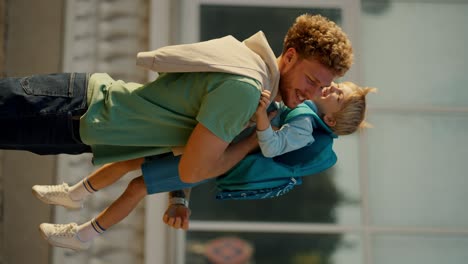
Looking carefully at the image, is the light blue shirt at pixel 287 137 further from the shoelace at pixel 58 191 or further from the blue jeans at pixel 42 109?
the shoelace at pixel 58 191

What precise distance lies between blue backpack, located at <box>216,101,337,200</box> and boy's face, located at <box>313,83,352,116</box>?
46 mm

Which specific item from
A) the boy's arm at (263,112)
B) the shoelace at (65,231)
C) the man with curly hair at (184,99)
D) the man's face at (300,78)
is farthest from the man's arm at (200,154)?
the shoelace at (65,231)

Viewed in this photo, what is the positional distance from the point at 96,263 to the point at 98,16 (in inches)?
41.1

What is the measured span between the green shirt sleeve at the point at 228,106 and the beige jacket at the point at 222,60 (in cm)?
4

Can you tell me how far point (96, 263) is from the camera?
2.71 meters

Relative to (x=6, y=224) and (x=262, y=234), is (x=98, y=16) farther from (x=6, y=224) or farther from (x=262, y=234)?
(x=262, y=234)

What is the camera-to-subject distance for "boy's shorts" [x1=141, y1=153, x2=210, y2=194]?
1868mm

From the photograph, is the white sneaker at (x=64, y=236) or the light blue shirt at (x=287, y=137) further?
the white sneaker at (x=64, y=236)

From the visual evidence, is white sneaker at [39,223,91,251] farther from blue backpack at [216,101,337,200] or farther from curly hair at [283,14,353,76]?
curly hair at [283,14,353,76]

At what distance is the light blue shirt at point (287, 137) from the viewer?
1.71 m

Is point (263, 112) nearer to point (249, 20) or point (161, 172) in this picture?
point (161, 172)

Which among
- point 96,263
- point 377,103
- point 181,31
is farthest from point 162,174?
point 377,103

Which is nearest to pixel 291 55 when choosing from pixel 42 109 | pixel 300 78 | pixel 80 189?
pixel 300 78

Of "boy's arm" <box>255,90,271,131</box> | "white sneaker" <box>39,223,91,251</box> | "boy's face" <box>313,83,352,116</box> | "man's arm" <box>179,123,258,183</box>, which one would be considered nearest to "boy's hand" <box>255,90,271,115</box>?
"boy's arm" <box>255,90,271,131</box>
